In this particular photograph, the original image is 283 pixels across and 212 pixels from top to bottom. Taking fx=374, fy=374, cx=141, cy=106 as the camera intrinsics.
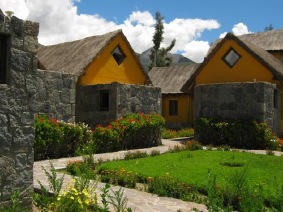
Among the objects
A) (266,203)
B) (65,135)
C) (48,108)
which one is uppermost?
(48,108)

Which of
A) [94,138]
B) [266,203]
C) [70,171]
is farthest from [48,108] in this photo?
[266,203]

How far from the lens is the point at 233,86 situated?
1658cm

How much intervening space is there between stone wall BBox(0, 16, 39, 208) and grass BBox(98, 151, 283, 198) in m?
3.31

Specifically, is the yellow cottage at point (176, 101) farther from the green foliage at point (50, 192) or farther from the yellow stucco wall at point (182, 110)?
the green foliage at point (50, 192)

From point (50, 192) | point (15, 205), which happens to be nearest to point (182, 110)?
point (50, 192)

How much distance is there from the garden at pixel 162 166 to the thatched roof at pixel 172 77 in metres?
9.89

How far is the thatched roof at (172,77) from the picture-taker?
26719 mm

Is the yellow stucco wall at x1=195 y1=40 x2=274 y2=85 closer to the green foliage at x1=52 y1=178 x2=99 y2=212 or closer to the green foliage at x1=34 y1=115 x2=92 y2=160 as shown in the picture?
the green foliage at x1=34 y1=115 x2=92 y2=160

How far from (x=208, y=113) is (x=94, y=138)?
21.3 feet

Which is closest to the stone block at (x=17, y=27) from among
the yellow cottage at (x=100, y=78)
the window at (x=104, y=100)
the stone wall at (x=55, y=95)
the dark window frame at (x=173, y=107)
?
the stone wall at (x=55, y=95)

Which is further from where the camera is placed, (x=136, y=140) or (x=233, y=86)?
(x=233, y=86)

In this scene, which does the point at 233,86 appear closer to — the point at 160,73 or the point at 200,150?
the point at 200,150

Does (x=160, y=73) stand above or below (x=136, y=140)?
above

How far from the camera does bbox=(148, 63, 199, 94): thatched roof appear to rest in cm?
2672
